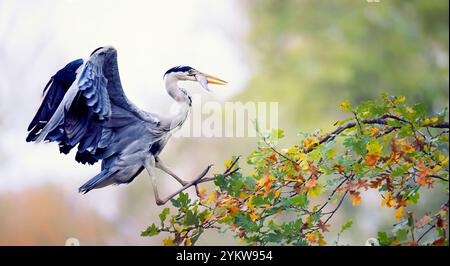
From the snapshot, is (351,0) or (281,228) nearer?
(281,228)

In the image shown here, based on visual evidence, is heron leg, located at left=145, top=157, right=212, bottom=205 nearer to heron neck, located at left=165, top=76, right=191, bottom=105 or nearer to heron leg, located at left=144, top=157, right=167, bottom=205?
heron leg, located at left=144, top=157, right=167, bottom=205

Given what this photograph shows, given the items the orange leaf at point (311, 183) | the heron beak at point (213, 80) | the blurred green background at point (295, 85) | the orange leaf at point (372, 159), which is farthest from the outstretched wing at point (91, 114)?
the orange leaf at point (372, 159)

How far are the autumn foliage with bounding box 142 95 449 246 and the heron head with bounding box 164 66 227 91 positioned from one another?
30 cm

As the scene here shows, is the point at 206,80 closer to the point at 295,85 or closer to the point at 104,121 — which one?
the point at 104,121

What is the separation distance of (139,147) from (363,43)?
3.30 ft

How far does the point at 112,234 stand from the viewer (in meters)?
1.83

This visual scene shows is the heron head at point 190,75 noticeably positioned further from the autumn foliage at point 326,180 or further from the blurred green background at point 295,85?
the autumn foliage at point 326,180

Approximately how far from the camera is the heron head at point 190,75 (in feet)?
5.59

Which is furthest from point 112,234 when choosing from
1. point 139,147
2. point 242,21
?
point 242,21

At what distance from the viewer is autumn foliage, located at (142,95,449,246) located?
1.46m

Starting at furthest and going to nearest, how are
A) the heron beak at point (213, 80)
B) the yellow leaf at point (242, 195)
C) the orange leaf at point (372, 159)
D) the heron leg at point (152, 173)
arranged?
the heron beak at point (213, 80) < the heron leg at point (152, 173) < the yellow leaf at point (242, 195) < the orange leaf at point (372, 159)

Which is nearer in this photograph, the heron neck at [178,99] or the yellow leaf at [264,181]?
the yellow leaf at [264,181]

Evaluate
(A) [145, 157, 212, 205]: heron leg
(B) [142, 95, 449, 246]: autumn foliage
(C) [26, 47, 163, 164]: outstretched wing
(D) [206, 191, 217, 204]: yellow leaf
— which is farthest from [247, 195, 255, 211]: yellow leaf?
(C) [26, 47, 163, 164]: outstretched wing
